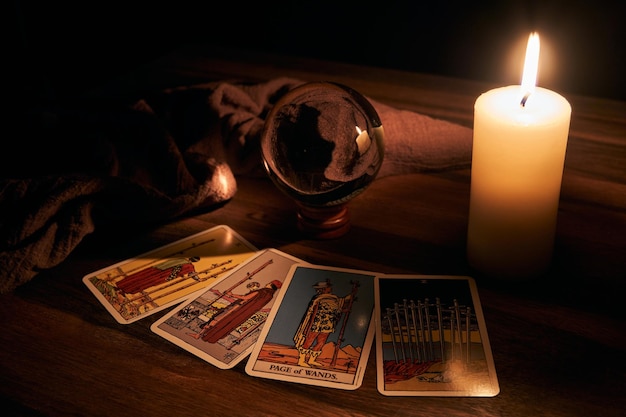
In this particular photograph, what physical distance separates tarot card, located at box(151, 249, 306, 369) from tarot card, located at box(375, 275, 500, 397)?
14cm

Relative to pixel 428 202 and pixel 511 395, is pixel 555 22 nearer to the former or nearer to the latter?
pixel 428 202

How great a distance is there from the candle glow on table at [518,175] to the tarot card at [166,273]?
308 mm

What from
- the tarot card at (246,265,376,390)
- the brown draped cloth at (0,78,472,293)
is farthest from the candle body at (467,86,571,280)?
the brown draped cloth at (0,78,472,293)

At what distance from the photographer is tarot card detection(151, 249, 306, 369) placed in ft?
2.36

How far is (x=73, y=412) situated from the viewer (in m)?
0.65

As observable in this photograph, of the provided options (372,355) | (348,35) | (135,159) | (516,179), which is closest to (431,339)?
(372,355)

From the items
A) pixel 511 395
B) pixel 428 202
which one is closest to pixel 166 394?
pixel 511 395

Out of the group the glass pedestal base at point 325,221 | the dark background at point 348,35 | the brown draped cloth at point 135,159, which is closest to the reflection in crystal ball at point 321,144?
the glass pedestal base at point 325,221

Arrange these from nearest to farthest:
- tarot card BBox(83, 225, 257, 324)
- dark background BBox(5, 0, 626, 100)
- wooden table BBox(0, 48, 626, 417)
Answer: wooden table BBox(0, 48, 626, 417), tarot card BBox(83, 225, 257, 324), dark background BBox(5, 0, 626, 100)

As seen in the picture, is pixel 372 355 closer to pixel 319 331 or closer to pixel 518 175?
pixel 319 331

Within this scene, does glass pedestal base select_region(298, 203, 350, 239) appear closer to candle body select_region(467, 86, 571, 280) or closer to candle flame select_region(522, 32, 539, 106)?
Result: candle body select_region(467, 86, 571, 280)

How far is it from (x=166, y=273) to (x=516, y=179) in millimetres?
448

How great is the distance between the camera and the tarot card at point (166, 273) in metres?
0.79

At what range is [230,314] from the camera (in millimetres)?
770
